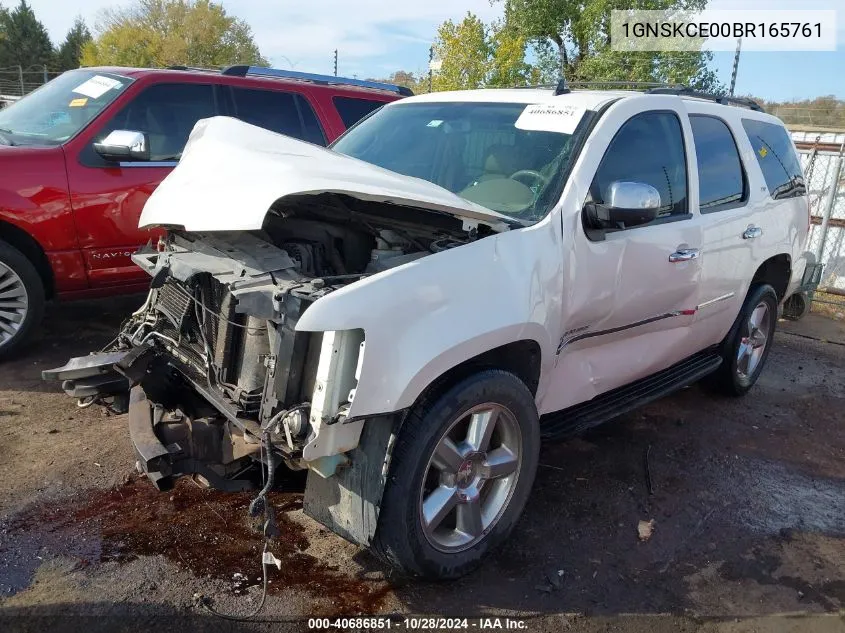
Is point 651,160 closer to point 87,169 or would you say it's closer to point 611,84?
point 611,84

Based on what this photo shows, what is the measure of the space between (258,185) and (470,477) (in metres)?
1.50

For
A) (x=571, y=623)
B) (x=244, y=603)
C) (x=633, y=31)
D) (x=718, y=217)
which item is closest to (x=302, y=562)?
(x=244, y=603)

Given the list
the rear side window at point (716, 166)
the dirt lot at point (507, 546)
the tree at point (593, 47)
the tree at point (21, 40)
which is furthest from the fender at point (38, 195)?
the tree at point (21, 40)

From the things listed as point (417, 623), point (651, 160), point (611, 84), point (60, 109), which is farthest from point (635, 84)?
point (60, 109)

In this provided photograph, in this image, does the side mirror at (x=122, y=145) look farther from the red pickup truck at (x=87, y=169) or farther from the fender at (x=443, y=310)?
→ the fender at (x=443, y=310)

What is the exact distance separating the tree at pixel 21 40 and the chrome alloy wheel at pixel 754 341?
164 feet

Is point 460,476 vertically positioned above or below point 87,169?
below

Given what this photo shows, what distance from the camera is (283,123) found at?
6.26 metres

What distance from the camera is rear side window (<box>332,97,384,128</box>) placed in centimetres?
661

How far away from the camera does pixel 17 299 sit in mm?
4820

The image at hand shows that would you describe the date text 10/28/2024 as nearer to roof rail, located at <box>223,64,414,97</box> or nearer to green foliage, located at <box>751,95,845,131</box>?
roof rail, located at <box>223,64,414,97</box>

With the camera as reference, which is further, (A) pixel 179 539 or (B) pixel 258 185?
(A) pixel 179 539

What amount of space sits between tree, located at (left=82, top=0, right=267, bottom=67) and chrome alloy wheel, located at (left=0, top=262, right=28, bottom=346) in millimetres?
28809

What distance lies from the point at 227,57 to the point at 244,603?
33.1m
